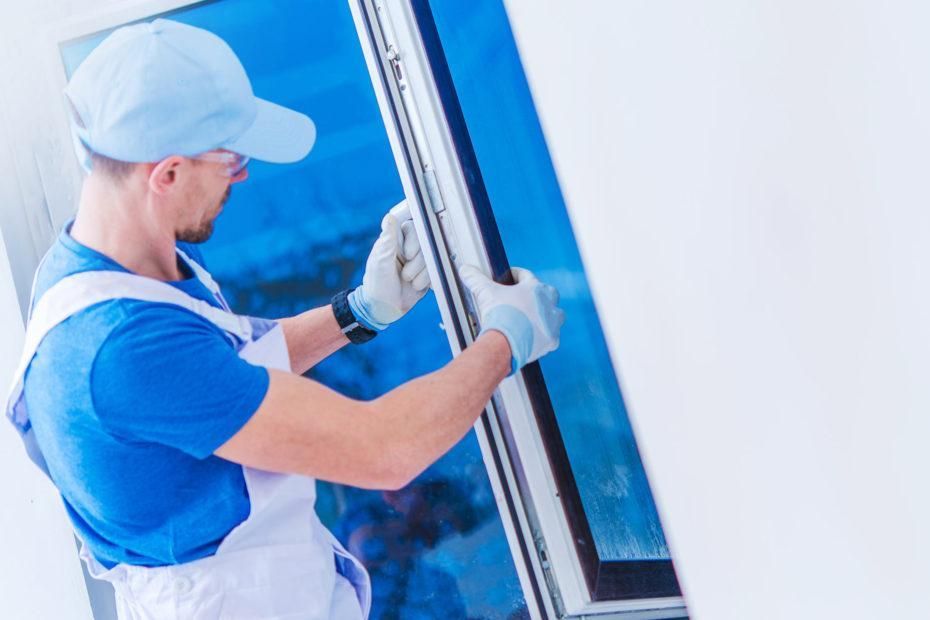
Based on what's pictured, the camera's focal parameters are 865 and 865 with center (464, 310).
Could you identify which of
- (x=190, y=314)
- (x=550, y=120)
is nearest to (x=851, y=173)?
(x=550, y=120)

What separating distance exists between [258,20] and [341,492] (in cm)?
111

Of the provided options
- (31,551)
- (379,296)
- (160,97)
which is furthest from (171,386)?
(31,551)

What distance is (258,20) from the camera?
197 centimetres

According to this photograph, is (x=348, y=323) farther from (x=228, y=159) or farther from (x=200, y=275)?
(x=228, y=159)

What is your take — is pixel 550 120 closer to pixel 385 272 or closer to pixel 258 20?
pixel 385 272

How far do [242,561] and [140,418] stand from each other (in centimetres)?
38

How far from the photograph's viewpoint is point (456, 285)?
60.8 inches

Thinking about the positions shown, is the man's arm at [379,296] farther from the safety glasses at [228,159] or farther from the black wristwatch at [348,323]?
the safety glasses at [228,159]

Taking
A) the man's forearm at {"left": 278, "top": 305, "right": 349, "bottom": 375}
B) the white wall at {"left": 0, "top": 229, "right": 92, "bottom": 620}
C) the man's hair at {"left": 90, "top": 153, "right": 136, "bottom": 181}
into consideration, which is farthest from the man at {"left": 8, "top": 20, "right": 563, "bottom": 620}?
the white wall at {"left": 0, "top": 229, "right": 92, "bottom": 620}

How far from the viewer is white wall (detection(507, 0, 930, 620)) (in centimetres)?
77

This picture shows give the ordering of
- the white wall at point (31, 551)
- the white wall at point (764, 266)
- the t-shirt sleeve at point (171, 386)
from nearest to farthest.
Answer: the white wall at point (764, 266), the t-shirt sleeve at point (171, 386), the white wall at point (31, 551)

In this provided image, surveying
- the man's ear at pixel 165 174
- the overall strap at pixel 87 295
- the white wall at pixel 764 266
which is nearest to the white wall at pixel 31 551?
the overall strap at pixel 87 295

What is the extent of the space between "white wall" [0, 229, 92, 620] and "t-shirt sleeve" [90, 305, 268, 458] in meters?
1.14

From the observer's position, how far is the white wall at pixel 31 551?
2238mm
